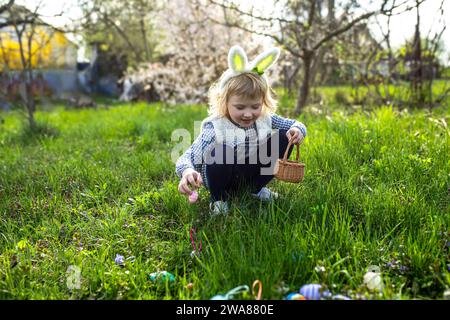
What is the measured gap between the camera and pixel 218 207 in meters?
2.34

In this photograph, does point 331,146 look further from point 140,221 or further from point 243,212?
point 140,221

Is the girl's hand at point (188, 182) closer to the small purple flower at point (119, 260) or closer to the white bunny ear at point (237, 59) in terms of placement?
the small purple flower at point (119, 260)

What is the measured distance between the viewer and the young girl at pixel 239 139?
7.63 feet

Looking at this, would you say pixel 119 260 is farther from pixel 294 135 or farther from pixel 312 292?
pixel 294 135

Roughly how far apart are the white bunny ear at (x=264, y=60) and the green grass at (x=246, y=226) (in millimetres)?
774

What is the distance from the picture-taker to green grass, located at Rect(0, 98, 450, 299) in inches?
65.6

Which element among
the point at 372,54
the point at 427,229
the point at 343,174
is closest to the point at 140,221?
the point at 343,174

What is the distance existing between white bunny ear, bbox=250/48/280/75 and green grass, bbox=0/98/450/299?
77 centimetres

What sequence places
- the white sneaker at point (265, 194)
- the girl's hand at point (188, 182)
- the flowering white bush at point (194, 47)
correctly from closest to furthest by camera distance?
the girl's hand at point (188, 182), the white sneaker at point (265, 194), the flowering white bush at point (194, 47)

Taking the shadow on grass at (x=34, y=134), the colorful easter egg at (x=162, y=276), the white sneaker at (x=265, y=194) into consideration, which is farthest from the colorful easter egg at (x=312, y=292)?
the shadow on grass at (x=34, y=134)

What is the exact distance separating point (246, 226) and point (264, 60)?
3.26 ft

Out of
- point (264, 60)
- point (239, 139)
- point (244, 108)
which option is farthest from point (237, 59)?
point (239, 139)

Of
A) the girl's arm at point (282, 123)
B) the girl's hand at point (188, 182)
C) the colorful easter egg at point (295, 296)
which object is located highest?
the girl's arm at point (282, 123)

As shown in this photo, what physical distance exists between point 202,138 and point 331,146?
1216mm
